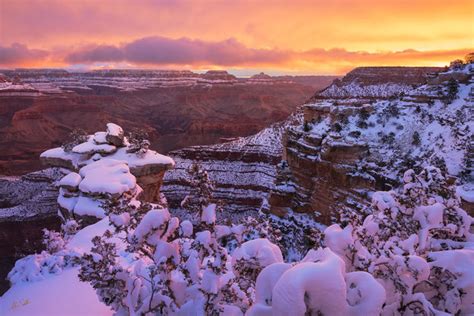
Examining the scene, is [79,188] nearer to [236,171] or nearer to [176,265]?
[176,265]

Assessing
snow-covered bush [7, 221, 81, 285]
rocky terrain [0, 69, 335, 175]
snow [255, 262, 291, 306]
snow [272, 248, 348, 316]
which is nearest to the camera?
snow [272, 248, 348, 316]

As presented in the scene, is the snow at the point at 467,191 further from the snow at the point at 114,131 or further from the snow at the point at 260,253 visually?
the snow at the point at 114,131

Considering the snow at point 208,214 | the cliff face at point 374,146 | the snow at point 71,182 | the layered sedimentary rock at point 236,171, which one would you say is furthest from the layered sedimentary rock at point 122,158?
the snow at point 208,214

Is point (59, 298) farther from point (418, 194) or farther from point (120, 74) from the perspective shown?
point (120, 74)

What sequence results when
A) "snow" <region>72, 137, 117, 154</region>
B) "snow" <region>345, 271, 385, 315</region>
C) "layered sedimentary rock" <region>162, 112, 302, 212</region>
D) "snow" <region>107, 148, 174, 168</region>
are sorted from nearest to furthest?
"snow" <region>345, 271, 385, 315</region>, "snow" <region>107, 148, 174, 168</region>, "snow" <region>72, 137, 117, 154</region>, "layered sedimentary rock" <region>162, 112, 302, 212</region>

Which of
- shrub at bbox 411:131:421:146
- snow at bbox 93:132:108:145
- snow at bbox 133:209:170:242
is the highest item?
snow at bbox 133:209:170:242

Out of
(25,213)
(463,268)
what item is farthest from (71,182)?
(463,268)

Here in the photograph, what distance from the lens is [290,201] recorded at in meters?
18.9

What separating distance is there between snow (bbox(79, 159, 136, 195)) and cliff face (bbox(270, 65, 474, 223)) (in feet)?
23.6

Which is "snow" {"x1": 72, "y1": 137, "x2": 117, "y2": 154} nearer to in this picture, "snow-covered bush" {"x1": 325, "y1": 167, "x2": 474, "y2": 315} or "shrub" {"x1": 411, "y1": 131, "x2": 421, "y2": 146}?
"shrub" {"x1": 411, "y1": 131, "x2": 421, "y2": 146}

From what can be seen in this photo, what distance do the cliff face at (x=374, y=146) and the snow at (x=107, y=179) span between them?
719 cm

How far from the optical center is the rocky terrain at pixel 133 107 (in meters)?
72.3

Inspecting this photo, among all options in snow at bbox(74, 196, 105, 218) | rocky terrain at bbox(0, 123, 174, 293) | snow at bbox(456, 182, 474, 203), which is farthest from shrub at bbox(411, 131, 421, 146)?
snow at bbox(74, 196, 105, 218)

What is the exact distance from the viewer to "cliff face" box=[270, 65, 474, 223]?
46.8ft
